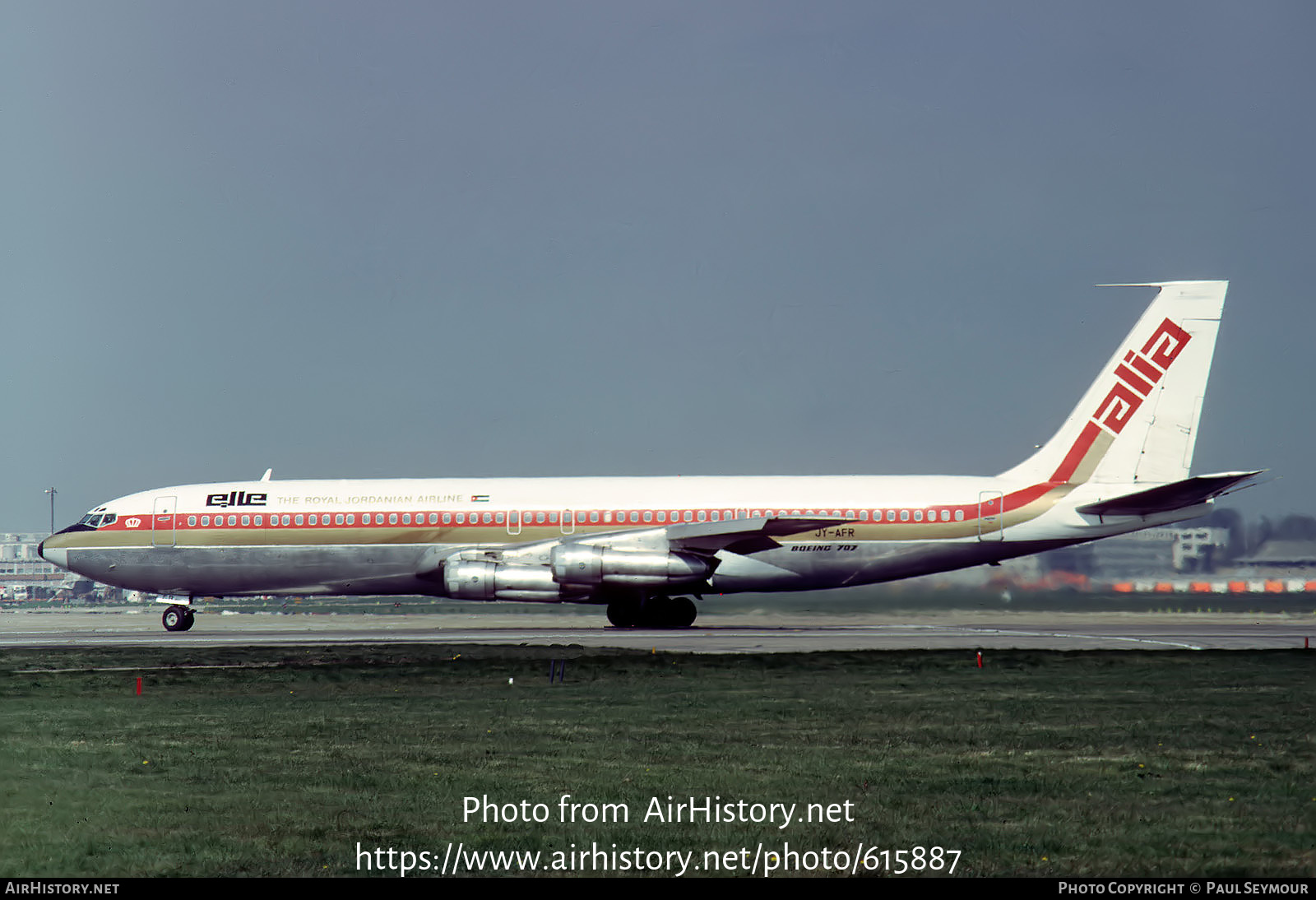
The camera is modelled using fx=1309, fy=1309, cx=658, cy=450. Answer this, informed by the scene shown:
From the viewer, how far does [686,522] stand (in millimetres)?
37375

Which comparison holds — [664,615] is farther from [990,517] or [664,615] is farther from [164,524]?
[164,524]

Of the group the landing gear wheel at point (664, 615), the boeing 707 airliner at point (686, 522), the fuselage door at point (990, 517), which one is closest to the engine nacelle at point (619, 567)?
the boeing 707 airliner at point (686, 522)

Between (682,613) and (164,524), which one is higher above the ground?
(164,524)

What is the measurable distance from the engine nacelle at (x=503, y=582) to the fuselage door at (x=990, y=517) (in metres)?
12.0

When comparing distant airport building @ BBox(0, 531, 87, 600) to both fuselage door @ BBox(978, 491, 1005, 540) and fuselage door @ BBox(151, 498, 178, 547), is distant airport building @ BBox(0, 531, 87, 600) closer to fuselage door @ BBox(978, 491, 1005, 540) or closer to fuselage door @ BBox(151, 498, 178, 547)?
fuselage door @ BBox(151, 498, 178, 547)

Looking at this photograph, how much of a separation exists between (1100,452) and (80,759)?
31.7m

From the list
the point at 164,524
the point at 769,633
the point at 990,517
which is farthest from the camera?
the point at 164,524

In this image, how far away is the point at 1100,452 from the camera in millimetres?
A: 38188

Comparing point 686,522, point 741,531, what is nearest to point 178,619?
point 686,522

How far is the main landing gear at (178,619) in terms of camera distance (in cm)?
4031

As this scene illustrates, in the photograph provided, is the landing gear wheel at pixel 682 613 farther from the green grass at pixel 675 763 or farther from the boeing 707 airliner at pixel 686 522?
the green grass at pixel 675 763

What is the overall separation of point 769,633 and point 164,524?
19.1 m

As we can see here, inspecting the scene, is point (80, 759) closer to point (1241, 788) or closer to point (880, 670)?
point (1241, 788)

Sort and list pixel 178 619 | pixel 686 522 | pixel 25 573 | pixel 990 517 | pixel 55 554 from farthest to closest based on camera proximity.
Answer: pixel 25 573 → pixel 55 554 → pixel 178 619 → pixel 686 522 → pixel 990 517
